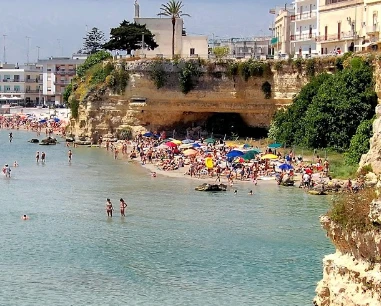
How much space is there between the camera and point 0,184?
129 feet

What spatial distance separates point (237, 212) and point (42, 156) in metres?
21.9

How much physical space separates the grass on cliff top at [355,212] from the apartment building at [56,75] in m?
110

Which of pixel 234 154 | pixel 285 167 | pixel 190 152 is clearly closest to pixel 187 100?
pixel 190 152

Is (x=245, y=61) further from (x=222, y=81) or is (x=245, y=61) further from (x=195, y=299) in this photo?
(x=195, y=299)

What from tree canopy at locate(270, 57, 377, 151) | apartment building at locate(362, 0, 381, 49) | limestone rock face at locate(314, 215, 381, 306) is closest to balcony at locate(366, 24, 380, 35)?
apartment building at locate(362, 0, 381, 49)

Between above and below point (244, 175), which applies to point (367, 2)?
above

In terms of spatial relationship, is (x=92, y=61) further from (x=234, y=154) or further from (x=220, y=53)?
(x=234, y=154)

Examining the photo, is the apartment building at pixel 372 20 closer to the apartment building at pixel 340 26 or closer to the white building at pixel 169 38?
the apartment building at pixel 340 26

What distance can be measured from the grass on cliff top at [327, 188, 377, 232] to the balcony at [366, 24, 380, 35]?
4170 cm

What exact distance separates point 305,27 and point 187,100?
15501mm

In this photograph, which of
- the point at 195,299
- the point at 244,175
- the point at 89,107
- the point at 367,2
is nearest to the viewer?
the point at 195,299

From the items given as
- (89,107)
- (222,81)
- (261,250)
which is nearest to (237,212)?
(261,250)

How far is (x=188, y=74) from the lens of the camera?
55188 millimetres

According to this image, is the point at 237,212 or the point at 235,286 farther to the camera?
the point at 237,212
